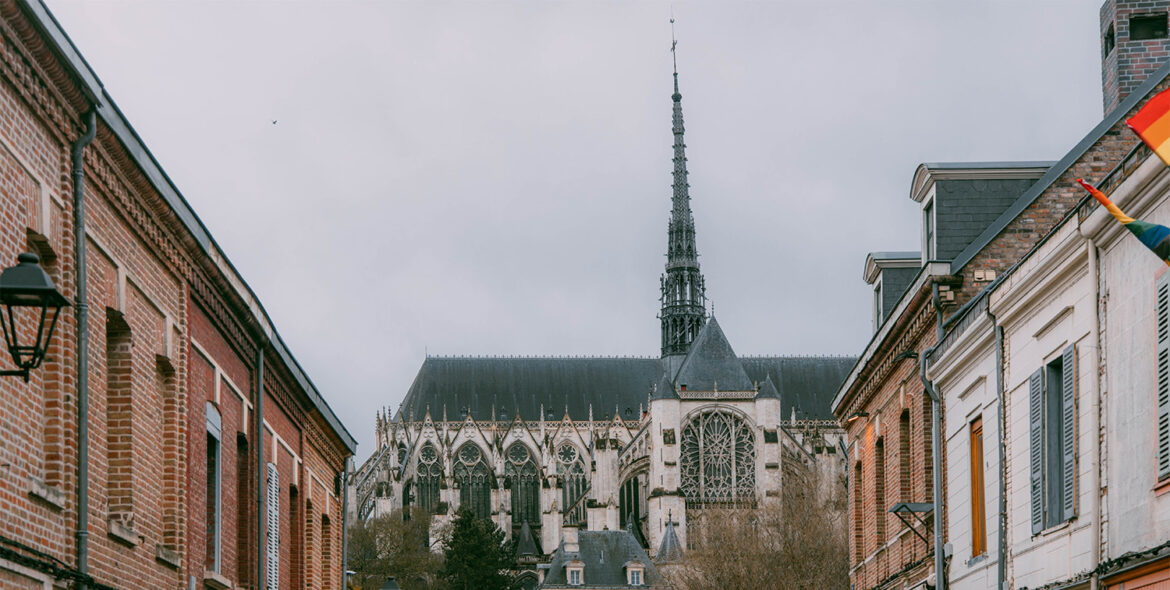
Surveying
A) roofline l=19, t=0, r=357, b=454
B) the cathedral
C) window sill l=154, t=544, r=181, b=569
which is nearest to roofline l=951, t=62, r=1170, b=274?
roofline l=19, t=0, r=357, b=454

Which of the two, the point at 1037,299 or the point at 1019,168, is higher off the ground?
the point at 1019,168

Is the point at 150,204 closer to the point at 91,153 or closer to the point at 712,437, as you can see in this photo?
the point at 91,153

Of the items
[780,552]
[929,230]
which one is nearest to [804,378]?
[780,552]

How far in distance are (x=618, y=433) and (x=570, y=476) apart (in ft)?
14.7

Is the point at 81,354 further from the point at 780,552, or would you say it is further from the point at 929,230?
the point at 780,552

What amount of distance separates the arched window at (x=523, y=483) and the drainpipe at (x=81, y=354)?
111144 millimetres

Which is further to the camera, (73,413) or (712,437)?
(712,437)

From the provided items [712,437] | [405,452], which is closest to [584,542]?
[712,437]

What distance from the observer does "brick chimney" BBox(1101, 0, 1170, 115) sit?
21.0 metres

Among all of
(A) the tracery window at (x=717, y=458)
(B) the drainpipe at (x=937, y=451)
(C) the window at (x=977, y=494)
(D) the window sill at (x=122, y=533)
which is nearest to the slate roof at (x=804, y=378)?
(A) the tracery window at (x=717, y=458)

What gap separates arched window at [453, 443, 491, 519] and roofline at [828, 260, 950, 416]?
304 ft

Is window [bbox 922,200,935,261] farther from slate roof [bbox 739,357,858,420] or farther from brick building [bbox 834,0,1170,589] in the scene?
slate roof [bbox 739,357,858,420]

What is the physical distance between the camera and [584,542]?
4286 inches

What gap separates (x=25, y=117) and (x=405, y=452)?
365 feet
